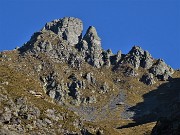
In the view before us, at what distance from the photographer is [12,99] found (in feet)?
348

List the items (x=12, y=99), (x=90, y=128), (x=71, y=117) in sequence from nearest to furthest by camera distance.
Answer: (x=12, y=99) < (x=71, y=117) < (x=90, y=128)

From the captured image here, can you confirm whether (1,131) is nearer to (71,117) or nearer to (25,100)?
(25,100)

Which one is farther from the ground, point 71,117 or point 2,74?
point 2,74

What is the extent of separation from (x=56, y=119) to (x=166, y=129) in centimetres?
2576

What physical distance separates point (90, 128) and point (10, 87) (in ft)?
108

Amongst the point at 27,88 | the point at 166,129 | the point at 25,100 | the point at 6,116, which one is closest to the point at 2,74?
the point at 27,88

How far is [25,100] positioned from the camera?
354 ft

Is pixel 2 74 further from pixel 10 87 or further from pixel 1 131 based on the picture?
pixel 1 131

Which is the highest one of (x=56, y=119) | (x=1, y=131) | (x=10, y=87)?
(x=10, y=87)

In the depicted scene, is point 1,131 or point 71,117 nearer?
point 1,131

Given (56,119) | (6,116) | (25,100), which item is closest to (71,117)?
(56,119)

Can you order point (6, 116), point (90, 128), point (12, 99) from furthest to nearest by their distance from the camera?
1. point (90, 128)
2. point (12, 99)
3. point (6, 116)

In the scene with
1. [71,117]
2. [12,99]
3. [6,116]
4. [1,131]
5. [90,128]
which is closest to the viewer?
[1,131]

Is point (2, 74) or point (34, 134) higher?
point (2, 74)
